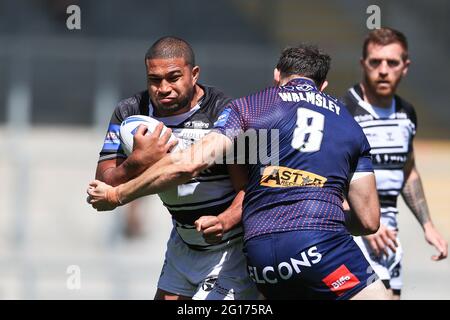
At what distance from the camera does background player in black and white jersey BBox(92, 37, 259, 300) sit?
5340mm

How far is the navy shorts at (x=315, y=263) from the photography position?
501 cm

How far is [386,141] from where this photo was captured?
22.7 feet

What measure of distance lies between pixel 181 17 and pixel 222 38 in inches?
33.5

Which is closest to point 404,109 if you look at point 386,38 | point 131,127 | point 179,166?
point 386,38

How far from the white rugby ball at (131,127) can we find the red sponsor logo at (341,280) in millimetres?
1152

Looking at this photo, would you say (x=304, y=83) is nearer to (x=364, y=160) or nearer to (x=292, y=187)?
(x=364, y=160)

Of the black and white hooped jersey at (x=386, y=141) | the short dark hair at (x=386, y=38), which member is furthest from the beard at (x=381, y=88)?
the short dark hair at (x=386, y=38)

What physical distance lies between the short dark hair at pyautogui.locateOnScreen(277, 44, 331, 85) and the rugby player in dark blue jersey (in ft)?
0.63

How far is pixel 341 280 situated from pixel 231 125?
1019 mm

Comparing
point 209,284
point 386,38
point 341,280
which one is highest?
point 386,38

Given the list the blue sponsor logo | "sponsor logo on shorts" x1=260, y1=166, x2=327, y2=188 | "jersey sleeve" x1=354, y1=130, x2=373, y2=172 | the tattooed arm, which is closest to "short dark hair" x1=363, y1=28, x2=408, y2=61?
the tattooed arm

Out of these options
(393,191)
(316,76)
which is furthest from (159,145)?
(393,191)

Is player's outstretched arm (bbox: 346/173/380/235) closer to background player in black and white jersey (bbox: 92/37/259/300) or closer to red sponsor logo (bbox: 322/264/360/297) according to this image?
red sponsor logo (bbox: 322/264/360/297)
